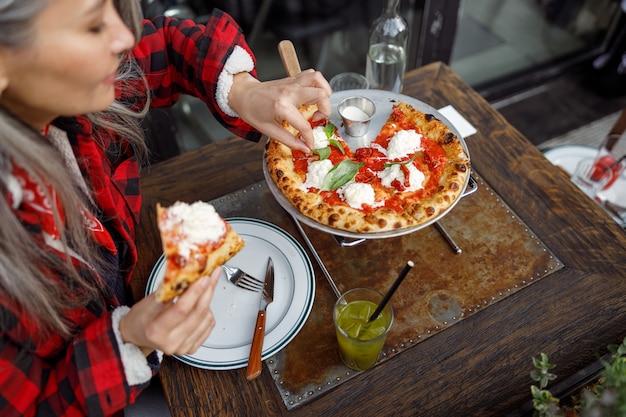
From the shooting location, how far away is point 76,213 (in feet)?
3.27

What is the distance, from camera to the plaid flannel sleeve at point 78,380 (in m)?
0.97

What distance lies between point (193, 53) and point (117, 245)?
61 centimetres

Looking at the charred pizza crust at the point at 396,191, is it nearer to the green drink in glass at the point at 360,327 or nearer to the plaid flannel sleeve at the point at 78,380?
the green drink in glass at the point at 360,327

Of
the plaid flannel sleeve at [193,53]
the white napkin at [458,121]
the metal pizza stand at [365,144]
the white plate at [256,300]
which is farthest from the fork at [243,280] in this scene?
the white napkin at [458,121]

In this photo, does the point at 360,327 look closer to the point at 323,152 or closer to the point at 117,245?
the point at 323,152

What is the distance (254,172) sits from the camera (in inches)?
61.9

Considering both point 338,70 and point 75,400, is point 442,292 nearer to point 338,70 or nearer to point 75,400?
point 75,400

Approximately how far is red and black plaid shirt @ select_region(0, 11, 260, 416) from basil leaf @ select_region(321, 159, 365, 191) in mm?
304

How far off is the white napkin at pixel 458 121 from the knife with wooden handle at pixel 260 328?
0.83 m

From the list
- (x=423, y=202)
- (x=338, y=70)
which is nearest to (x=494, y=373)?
(x=423, y=202)

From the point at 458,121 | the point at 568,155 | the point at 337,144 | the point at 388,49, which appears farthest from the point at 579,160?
the point at 337,144

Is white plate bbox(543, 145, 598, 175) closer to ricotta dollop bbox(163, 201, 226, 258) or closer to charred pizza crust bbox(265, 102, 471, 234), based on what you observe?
charred pizza crust bbox(265, 102, 471, 234)

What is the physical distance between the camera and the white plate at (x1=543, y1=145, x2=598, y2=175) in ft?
6.76

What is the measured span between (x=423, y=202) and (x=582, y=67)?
2843 mm
